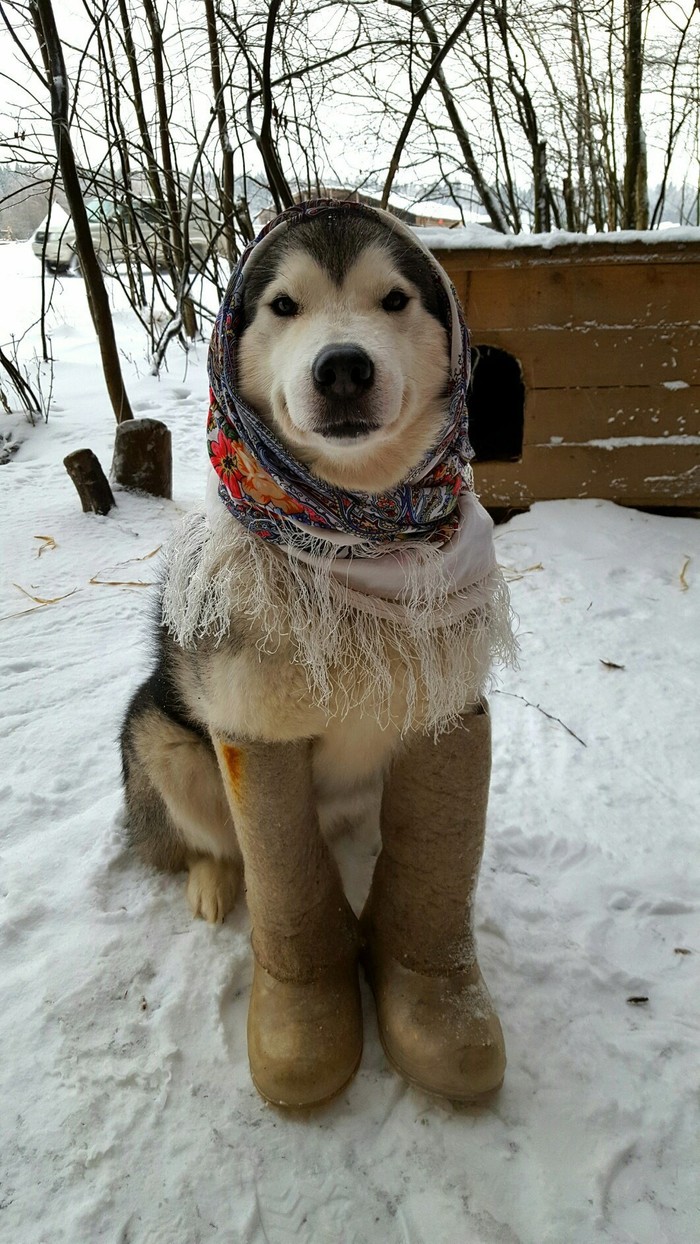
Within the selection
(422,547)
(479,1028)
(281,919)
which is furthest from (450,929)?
(422,547)

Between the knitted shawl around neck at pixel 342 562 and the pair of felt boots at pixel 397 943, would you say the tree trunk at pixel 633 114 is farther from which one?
the pair of felt boots at pixel 397 943

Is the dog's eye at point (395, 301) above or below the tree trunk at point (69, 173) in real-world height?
below

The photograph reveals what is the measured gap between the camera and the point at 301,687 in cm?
109

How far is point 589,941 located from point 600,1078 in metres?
0.26

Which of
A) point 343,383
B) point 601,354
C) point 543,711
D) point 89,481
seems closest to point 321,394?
point 343,383

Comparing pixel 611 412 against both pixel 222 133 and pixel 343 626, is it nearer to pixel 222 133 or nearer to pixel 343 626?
pixel 343 626

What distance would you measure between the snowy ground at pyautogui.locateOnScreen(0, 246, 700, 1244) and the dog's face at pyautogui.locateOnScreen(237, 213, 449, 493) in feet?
3.11

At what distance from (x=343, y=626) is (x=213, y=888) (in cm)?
70

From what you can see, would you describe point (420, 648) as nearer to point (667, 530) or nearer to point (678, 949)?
point (678, 949)

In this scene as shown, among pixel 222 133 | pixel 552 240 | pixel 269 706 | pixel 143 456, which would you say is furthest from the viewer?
pixel 222 133

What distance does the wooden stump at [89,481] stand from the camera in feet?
10.8

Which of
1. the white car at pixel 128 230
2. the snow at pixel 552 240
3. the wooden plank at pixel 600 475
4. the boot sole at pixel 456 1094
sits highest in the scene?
the white car at pixel 128 230

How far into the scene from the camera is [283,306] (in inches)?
44.1

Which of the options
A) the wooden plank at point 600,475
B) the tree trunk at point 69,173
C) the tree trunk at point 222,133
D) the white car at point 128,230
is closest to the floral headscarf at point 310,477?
the wooden plank at point 600,475
